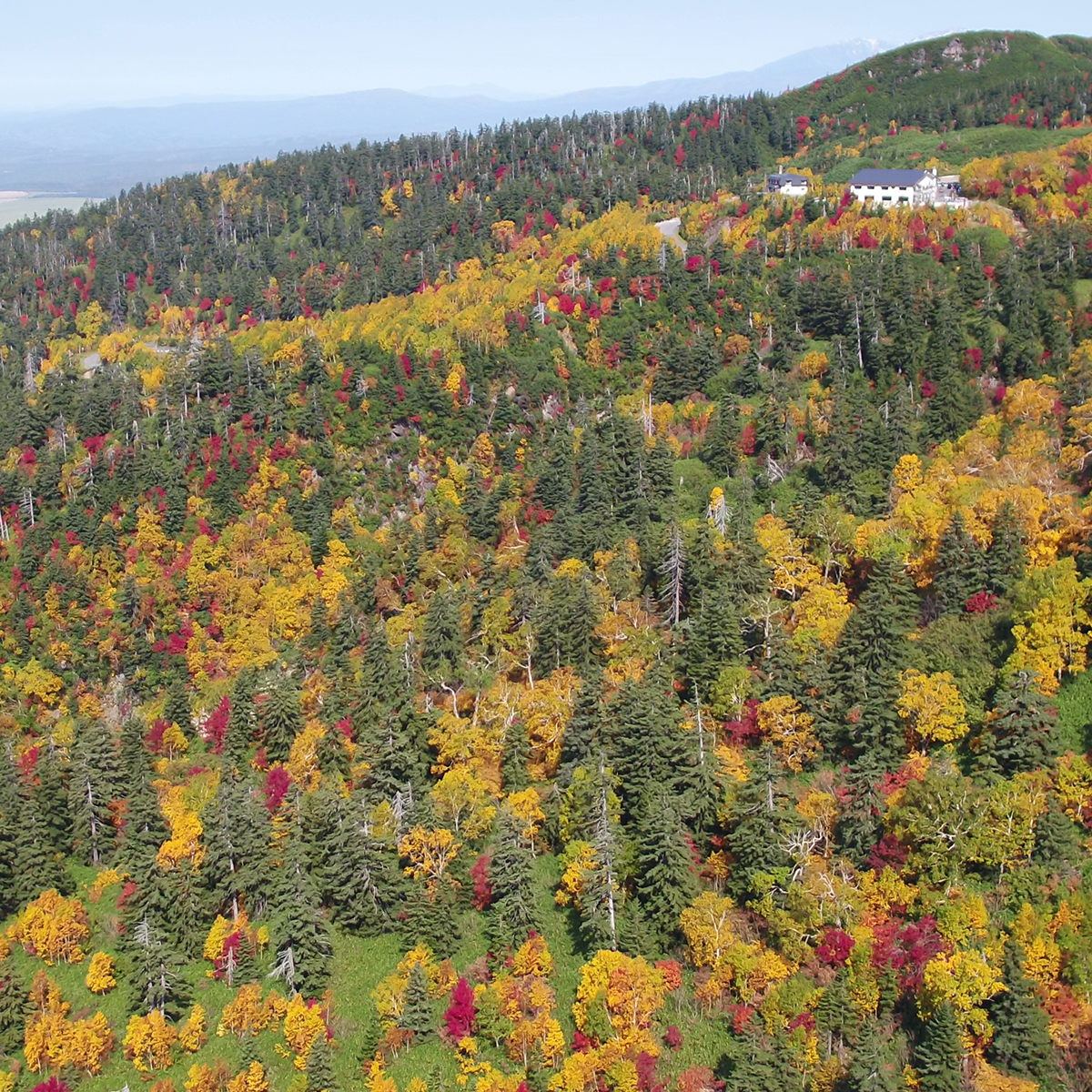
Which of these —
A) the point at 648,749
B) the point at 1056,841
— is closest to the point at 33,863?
the point at 648,749

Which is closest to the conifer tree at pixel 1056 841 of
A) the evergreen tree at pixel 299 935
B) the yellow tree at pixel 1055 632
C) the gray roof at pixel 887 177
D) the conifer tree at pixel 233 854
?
the yellow tree at pixel 1055 632

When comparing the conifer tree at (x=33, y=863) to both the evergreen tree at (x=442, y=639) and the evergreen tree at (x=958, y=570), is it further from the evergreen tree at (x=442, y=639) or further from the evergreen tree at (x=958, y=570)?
the evergreen tree at (x=958, y=570)

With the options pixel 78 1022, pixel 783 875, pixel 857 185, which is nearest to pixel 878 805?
pixel 783 875

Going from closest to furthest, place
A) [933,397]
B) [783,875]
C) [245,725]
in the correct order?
[783,875], [245,725], [933,397]

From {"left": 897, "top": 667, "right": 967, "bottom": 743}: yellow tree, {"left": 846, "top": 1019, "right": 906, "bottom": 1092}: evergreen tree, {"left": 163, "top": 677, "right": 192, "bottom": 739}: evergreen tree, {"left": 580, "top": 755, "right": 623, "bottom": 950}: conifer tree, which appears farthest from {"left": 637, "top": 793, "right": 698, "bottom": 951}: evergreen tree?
{"left": 163, "top": 677, "right": 192, "bottom": 739}: evergreen tree

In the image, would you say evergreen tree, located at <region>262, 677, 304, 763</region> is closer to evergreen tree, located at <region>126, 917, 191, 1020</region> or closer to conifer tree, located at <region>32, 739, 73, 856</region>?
conifer tree, located at <region>32, 739, 73, 856</region>

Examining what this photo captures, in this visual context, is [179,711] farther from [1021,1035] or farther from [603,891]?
Result: [1021,1035]

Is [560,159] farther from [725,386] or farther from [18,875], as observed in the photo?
[18,875]

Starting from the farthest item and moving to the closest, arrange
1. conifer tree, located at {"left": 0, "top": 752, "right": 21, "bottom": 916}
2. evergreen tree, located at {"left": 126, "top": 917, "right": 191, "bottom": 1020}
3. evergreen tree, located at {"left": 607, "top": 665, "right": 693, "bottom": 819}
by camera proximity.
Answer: conifer tree, located at {"left": 0, "top": 752, "right": 21, "bottom": 916} < evergreen tree, located at {"left": 607, "top": 665, "right": 693, "bottom": 819} < evergreen tree, located at {"left": 126, "top": 917, "right": 191, "bottom": 1020}
